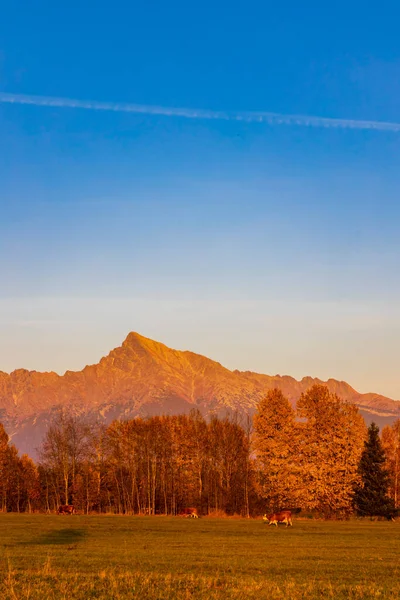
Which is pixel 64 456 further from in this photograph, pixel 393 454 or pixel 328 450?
pixel 393 454

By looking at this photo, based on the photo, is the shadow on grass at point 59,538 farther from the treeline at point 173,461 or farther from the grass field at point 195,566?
the treeline at point 173,461

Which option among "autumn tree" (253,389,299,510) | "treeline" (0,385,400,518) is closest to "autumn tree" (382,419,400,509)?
"treeline" (0,385,400,518)

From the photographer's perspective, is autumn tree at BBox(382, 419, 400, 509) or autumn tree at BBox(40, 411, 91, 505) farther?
autumn tree at BBox(382, 419, 400, 509)

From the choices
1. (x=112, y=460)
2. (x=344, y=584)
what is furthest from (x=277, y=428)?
(x=344, y=584)

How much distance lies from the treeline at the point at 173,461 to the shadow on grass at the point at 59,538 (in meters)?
39.5

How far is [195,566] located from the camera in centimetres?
2641

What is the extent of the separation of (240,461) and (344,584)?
87.9 metres

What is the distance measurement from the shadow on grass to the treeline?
130ft

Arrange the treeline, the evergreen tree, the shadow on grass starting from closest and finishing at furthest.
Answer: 1. the shadow on grass
2. the evergreen tree
3. the treeline

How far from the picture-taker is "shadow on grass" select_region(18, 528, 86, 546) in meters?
38.3

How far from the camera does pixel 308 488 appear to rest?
3155 inches

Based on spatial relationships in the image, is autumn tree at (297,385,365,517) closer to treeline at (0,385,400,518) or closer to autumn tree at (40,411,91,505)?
treeline at (0,385,400,518)

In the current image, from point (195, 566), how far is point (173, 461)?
81.6m

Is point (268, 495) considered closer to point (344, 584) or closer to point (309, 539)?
point (309, 539)
